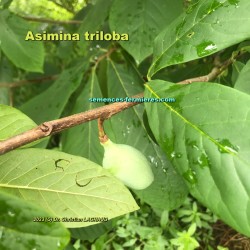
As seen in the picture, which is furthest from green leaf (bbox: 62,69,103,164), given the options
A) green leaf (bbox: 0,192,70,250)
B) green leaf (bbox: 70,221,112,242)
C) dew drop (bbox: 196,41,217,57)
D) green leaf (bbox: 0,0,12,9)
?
green leaf (bbox: 0,192,70,250)

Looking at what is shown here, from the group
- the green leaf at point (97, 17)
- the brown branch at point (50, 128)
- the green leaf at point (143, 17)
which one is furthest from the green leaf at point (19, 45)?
the brown branch at point (50, 128)

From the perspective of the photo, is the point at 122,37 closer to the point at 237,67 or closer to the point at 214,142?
the point at 237,67

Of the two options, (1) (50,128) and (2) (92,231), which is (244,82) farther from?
(2) (92,231)

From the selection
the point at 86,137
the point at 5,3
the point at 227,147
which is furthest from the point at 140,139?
the point at 5,3

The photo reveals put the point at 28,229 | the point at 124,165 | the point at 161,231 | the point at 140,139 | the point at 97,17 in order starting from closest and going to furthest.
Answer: the point at 28,229
the point at 124,165
the point at 140,139
the point at 97,17
the point at 161,231

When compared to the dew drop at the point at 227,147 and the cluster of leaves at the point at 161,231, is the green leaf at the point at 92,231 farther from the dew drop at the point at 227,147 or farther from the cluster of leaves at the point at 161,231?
the dew drop at the point at 227,147

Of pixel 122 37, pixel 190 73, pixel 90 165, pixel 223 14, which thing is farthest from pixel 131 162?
pixel 190 73

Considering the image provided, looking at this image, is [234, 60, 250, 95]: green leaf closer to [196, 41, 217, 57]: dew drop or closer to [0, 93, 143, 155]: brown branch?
[196, 41, 217, 57]: dew drop
